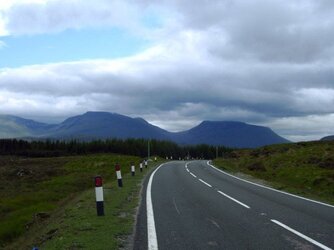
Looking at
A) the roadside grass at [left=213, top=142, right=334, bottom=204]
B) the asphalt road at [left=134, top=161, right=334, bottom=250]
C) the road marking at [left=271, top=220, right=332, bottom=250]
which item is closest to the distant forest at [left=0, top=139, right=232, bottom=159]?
the roadside grass at [left=213, top=142, right=334, bottom=204]

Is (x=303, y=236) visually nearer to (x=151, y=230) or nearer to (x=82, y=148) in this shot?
(x=151, y=230)

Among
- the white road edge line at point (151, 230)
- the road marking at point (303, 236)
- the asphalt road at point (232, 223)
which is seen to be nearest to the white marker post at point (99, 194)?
the asphalt road at point (232, 223)

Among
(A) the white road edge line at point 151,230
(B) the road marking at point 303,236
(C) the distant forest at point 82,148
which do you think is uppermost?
(C) the distant forest at point 82,148

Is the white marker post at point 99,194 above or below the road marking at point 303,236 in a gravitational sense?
above

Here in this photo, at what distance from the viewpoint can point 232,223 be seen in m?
10.3

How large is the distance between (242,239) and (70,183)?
96.7ft

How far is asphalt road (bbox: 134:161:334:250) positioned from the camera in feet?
26.7

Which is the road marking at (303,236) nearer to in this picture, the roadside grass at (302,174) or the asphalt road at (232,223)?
the asphalt road at (232,223)

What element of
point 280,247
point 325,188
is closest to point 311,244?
point 280,247

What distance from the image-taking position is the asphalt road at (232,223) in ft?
26.7

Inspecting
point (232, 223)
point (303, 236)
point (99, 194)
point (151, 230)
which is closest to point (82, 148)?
point (99, 194)

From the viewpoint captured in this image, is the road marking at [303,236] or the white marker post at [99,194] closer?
the road marking at [303,236]

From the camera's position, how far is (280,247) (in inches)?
304

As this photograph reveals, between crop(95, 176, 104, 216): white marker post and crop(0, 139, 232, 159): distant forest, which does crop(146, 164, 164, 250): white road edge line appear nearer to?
crop(95, 176, 104, 216): white marker post
